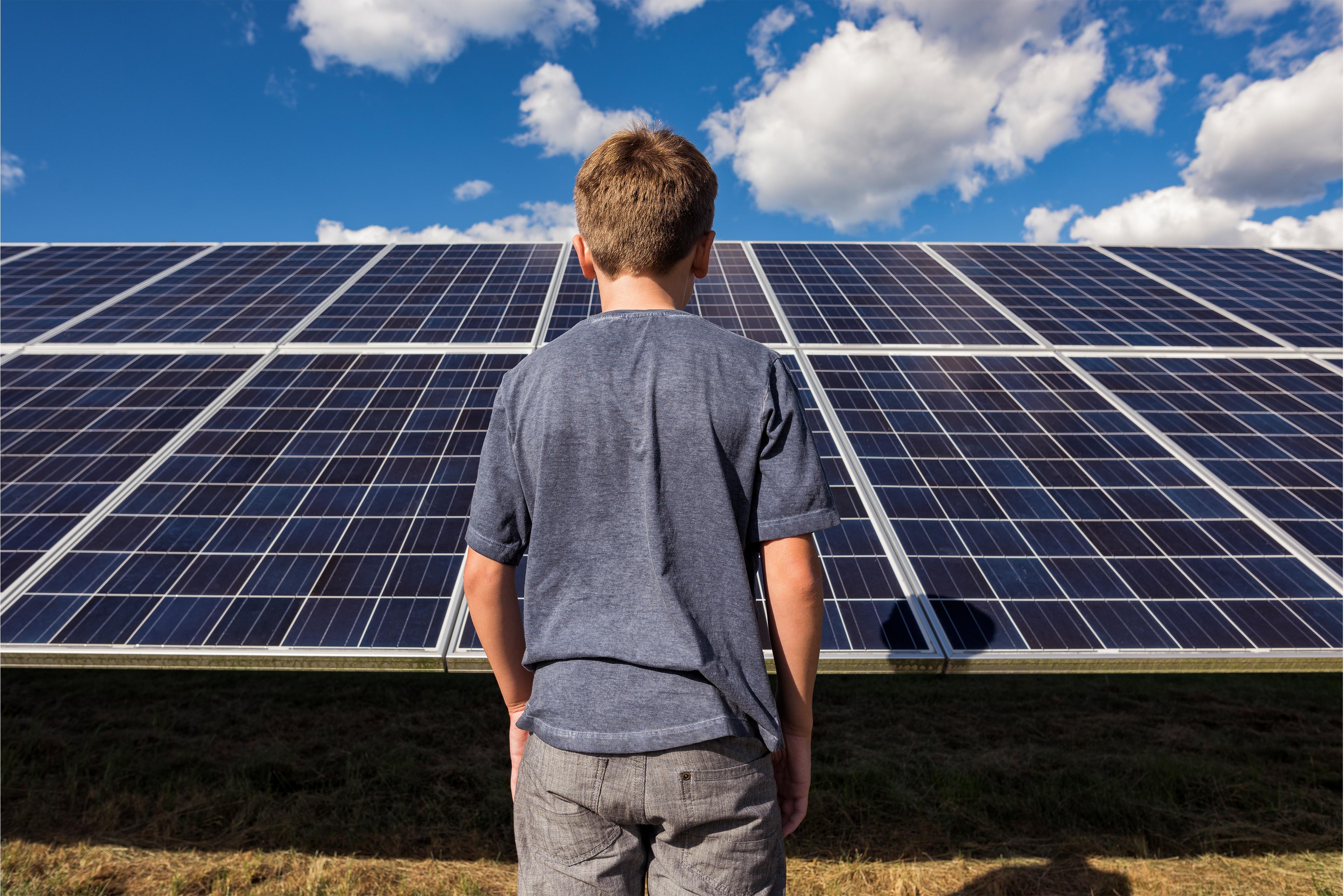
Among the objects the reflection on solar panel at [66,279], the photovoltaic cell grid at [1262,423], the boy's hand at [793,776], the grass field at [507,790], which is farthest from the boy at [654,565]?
the reflection on solar panel at [66,279]

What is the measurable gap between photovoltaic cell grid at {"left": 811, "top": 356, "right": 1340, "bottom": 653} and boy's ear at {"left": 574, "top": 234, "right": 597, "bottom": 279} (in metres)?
3.76

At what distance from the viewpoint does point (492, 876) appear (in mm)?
5922

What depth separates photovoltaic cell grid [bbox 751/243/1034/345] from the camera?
30.6 ft

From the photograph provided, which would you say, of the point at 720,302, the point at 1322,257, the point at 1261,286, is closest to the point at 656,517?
the point at 720,302

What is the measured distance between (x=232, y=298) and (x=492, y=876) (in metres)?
9.51

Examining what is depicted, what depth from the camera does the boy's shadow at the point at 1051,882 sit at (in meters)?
5.70

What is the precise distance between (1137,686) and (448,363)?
37.7ft

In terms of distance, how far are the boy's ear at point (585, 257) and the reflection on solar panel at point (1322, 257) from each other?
1716 centimetres

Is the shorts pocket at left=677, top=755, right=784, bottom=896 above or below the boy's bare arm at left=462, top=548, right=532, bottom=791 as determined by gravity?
below

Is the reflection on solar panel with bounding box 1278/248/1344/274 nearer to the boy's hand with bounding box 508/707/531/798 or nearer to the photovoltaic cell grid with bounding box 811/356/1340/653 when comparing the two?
the photovoltaic cell grid with bounding box 811/356/1340/653

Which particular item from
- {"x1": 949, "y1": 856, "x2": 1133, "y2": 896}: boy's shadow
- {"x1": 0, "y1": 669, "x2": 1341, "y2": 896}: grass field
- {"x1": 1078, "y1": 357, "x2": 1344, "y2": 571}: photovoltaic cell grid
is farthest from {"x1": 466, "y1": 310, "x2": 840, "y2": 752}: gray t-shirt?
{"x1": 1078, "y1": 357, "x2": 1344, "y2": 571}: photovoltaic cell grid

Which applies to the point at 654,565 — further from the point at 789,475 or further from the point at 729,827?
the point at 729,827

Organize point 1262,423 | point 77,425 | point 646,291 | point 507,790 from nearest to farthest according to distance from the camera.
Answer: point 646,291, point 507,790, point 77,425, point 1262,423

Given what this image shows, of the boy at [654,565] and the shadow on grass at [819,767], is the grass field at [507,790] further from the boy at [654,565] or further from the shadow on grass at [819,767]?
the boy at [654,565]
